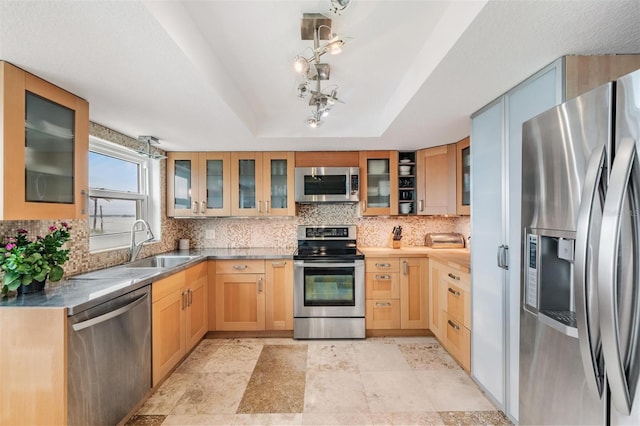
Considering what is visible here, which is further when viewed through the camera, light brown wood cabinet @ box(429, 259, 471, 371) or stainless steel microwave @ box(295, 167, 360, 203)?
stainless steel microwave @ box(295, 167, 360, 203)

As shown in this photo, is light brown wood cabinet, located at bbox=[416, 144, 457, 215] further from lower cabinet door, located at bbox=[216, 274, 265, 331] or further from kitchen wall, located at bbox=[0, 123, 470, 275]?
lower cabinet door, located at bbox=[216, 274, 265, 331]

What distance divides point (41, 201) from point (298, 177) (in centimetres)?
216

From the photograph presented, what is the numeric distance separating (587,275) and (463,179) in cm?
225

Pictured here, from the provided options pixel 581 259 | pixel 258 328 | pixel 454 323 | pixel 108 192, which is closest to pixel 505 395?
pixel 454 323

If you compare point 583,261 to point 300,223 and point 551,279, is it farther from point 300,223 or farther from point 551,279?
point 300,223

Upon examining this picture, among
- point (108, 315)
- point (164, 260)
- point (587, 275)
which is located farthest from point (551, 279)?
point (164, 260)

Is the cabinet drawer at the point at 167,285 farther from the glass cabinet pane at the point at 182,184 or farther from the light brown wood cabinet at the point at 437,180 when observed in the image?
the light brown wood cabinet at the point at 437,180

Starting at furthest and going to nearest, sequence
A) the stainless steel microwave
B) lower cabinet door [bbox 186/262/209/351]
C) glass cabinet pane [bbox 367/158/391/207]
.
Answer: glass cabinet pane [bbox 367/158/391/207] → the stainless steel microwave → lower cabinet door [bbox 186/262/209/351]

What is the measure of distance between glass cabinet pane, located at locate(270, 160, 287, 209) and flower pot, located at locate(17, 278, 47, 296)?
2.07 meters

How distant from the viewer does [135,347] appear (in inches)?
72.9

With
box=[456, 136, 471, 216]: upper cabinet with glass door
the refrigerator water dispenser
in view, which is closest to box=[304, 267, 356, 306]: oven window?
box=[456, 136, 471, 216]: upper cabinet with glass door

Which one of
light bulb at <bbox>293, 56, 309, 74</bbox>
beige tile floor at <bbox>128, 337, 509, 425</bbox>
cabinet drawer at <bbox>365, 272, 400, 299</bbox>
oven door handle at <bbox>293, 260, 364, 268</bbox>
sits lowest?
beige tile floor at <bbox>128, 337, 509, 425</bbox>

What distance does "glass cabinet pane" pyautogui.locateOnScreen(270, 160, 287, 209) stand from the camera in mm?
3354

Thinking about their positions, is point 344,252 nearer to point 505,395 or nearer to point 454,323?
point 454,323
